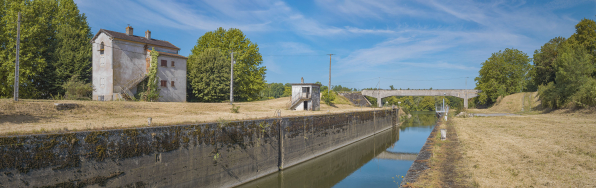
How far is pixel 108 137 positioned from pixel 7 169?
233cm

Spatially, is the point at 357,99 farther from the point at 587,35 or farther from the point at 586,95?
the point at 586,95

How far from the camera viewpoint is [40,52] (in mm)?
30266

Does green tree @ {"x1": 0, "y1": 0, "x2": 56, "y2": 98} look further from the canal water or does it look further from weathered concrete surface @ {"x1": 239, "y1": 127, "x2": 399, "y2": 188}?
the canal water

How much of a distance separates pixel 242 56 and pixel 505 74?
56.8m

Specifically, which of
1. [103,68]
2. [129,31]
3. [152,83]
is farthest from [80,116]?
[129,31]

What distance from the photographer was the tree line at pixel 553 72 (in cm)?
3272

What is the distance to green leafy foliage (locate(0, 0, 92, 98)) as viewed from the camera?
26.8m

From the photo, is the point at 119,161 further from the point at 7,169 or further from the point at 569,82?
the point at 569,82

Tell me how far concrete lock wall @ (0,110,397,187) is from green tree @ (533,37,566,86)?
49995 millimetres

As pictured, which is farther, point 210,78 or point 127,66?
point 210,78

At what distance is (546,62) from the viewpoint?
4838cm

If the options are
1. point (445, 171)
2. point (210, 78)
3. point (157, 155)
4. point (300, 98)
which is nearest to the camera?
point (445, 171)

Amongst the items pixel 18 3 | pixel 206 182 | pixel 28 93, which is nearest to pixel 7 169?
pixel 206 182

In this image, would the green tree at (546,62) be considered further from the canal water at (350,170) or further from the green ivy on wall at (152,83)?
the green ivy on wall at (152,83)
